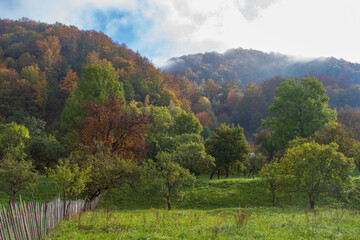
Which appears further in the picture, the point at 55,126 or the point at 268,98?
the point at 268,98

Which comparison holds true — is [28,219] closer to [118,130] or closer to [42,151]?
[118,130]

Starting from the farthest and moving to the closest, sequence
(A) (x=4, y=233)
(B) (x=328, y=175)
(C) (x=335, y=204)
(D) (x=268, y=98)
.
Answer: (D) (x=268, y=98), (C) (x=335, y=204), (B) (x=328, y=175), (A) (x=4, y=233)

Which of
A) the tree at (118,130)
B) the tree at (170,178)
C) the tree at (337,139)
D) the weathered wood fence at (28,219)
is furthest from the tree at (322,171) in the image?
the weathered wood fence at (28,219)

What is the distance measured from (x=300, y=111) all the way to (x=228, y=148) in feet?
53.7

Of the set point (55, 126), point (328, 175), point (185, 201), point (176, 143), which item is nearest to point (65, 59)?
point (55, 126)

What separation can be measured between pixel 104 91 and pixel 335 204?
3679 centimetres

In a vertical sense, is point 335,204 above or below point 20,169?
below

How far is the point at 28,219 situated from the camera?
384 inches

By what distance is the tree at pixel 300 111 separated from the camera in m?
43.0

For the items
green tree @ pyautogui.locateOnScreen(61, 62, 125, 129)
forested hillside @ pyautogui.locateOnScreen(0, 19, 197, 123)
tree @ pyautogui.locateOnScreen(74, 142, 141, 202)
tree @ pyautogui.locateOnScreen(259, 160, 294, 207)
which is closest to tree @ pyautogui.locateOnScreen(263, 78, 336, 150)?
tree @ pyautogui.locateOnScreen(259, 160, 294, 207)

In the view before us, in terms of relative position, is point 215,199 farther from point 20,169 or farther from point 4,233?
point 4,233

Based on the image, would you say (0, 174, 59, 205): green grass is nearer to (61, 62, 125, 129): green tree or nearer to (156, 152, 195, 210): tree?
(61, 62, 125, 129): green tree

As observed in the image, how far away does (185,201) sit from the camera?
87.5ft

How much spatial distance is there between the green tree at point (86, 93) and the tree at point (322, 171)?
105 feet
